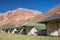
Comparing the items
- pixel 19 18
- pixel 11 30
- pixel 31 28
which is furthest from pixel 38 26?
pixel 19 18

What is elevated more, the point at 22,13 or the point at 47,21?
the point at 22,13

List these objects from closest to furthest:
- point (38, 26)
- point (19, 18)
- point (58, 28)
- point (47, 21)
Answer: point (58, 28) → point (47, 21) → point (38, 26) → point (19, 18)

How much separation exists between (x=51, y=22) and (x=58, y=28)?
1757 millimetres

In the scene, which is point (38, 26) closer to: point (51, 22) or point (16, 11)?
point (51, 22)

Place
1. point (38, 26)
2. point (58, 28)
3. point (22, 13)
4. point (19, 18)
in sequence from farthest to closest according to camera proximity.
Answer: point (22, 13) < point (19, 18) < point (38, 26) < point (58, 28)

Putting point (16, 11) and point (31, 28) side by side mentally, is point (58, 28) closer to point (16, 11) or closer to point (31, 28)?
point (31, 28)

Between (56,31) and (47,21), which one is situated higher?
(47,21)

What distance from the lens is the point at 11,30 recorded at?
2023 inches

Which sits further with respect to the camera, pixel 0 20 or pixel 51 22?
pixel 0 20

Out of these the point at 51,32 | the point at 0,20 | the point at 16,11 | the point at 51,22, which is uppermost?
the point at 16,11

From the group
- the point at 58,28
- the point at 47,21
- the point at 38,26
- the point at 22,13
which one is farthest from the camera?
the point at 22,13

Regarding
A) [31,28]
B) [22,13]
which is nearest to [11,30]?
[31,28]

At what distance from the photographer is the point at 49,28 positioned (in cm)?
2478

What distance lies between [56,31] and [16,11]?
90.4m
